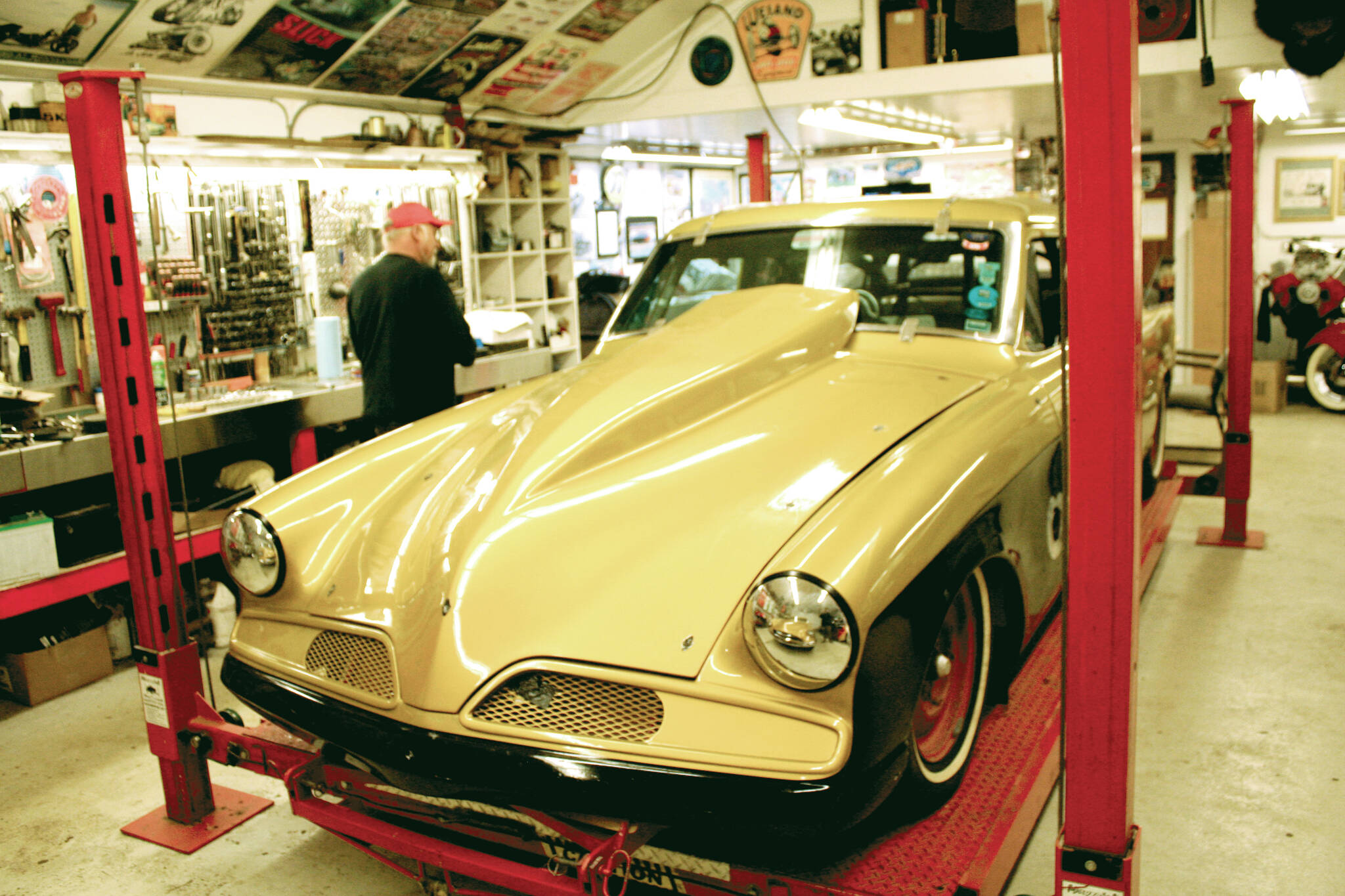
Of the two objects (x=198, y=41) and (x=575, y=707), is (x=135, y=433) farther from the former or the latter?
(x=198, y=41)

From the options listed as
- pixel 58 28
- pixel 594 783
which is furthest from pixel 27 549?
pixel 594 783

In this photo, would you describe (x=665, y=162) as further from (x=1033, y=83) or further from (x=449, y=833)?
(x=449, y=833)

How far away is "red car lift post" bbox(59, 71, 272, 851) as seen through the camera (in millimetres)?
2504

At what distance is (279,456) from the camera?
5672 mm

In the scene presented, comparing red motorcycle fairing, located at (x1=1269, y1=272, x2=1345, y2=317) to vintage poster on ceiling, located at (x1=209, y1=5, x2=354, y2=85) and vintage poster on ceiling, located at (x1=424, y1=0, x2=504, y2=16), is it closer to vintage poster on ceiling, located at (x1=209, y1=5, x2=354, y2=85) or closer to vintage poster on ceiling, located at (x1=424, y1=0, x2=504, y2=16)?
vintage poster on ceiling, located at (x1=424, y1=0, x2=504, y2=16)

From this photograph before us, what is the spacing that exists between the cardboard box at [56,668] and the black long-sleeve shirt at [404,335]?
143 centimetres

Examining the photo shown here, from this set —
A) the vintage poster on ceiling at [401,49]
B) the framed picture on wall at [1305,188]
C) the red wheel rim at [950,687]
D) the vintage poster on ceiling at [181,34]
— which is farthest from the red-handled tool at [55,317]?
the framed picture on wall at [1305,188]

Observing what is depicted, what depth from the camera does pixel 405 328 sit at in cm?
427

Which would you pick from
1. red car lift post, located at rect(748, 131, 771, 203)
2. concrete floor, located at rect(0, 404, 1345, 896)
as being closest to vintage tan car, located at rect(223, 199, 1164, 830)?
concrete floor, located at rect(0, 404, 1345, 896)

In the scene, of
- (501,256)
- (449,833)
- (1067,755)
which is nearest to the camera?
(1067,755)

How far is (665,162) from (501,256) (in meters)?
5.02

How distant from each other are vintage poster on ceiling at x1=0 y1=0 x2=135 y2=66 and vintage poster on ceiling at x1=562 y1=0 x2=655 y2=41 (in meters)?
2.88

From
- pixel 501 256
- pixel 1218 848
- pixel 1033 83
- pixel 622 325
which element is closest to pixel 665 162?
pixel 501 256

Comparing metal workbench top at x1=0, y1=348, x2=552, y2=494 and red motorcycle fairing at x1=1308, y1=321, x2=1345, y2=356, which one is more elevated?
metal workbench top at x1=0, y1=348, x2=552, y2=494
